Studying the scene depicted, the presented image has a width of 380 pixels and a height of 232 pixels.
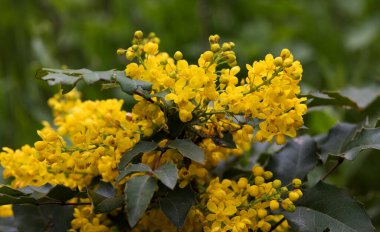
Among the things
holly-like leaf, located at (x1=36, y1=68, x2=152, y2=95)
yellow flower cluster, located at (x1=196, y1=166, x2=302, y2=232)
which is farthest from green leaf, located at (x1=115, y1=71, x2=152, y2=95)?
yellow flower cluster, located at (x1=196, y1=166, x2=302, y2=232)

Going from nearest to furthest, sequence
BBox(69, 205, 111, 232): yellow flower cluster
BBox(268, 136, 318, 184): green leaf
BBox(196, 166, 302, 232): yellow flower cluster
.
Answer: BBox(196, 166, 302, 232): yellow flower cluster
BBox(69, 205, 111, 232): yellow flower cluster
BBox(268, 136, 318, 184): green leaf

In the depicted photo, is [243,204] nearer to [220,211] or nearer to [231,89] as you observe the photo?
[220,211]

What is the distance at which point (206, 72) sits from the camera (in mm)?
980

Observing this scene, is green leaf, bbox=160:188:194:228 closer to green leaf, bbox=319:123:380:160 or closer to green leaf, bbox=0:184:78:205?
green leaf, bbox=0:184:78:205

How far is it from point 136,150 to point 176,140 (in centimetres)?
7

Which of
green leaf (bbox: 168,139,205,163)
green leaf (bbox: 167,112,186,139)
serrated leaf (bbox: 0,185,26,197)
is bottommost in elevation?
serrated leaf (bbox: 0,185,26,197)

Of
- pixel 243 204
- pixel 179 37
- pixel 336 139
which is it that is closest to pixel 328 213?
pixel 243 204

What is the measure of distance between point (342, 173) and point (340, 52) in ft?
4.52

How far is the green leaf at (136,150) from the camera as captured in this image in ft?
3.16

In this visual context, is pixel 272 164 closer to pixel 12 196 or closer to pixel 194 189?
pixel 194 189

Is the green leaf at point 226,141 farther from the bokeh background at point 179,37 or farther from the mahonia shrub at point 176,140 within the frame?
the bokeh background at point 179,37

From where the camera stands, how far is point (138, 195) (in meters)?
0.89

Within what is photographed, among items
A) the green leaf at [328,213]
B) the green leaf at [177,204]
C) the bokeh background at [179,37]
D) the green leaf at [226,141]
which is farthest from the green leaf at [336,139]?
the bokeh background at [179,37]

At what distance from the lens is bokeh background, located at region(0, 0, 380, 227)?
2691 mm
